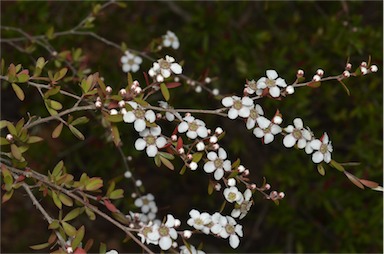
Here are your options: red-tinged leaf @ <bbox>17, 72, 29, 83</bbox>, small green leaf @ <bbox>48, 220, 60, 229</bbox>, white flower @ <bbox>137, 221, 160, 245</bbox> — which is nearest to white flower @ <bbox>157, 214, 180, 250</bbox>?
white flower @ <bbox>137, 221, 160, 245</bbox>

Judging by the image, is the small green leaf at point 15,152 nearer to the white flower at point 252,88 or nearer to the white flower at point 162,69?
the white flower at point 162,69

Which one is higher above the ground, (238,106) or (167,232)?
(238,106)

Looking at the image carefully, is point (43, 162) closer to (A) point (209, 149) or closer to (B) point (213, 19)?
(B) point (213, 19)

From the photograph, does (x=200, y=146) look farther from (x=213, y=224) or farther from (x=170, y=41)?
(x=170, y=41)

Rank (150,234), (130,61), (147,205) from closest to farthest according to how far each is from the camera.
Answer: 1. (150,234)
2. (147,205)
3. (130,61)

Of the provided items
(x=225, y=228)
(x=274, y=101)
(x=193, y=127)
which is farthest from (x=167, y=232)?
(x=274, y=101)

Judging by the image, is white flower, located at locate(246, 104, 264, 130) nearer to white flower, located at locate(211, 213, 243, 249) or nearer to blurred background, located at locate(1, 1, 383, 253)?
white flower, located at locate(211, 213, 243, 249)

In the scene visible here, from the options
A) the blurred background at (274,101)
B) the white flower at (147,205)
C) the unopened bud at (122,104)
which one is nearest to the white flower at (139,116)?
the unopened bud at (122,104)
